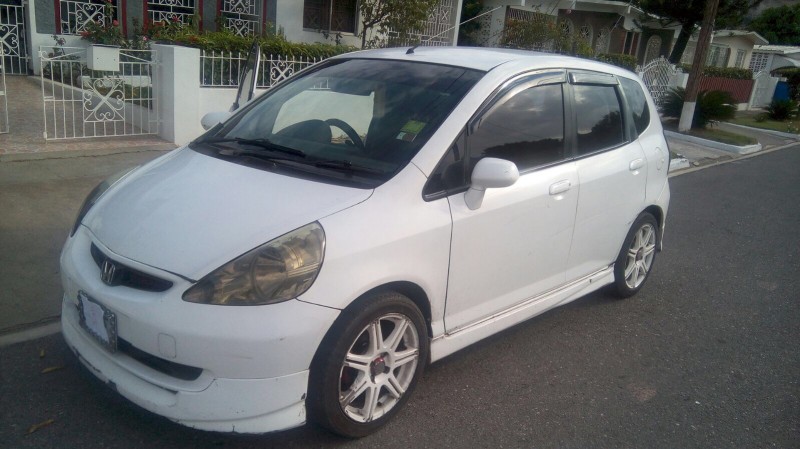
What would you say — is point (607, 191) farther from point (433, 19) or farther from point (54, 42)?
point (433, 19)

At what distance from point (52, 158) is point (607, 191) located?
19.9 feet

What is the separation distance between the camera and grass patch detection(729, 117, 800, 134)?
68.0 ft

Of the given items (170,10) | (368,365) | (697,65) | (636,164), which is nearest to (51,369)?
(368,365)

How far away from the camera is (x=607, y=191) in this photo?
4.53 metres

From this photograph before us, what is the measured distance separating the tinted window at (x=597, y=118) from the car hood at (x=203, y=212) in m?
1.91

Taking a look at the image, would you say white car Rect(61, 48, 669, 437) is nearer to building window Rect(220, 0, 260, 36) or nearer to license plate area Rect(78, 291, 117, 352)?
license plate area Rect(78, 291, 117, 352)

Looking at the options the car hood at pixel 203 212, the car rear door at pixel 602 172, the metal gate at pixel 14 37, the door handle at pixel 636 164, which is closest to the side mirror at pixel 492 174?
the car hood at pixel 203 212

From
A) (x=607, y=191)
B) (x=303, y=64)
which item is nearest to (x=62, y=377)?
(x=607, y=191)

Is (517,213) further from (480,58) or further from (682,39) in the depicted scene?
(682,39)

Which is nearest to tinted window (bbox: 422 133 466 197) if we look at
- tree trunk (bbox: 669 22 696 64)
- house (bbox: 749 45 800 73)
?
tree trunk (bbox: 669 22 696 64)

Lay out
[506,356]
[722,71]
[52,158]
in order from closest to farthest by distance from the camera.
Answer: [506,356]
[52,158]
[722,71]

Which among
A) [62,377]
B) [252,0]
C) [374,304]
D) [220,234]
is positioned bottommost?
[62,377]

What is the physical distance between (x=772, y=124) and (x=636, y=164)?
20327 mm

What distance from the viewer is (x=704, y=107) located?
1681 cm
